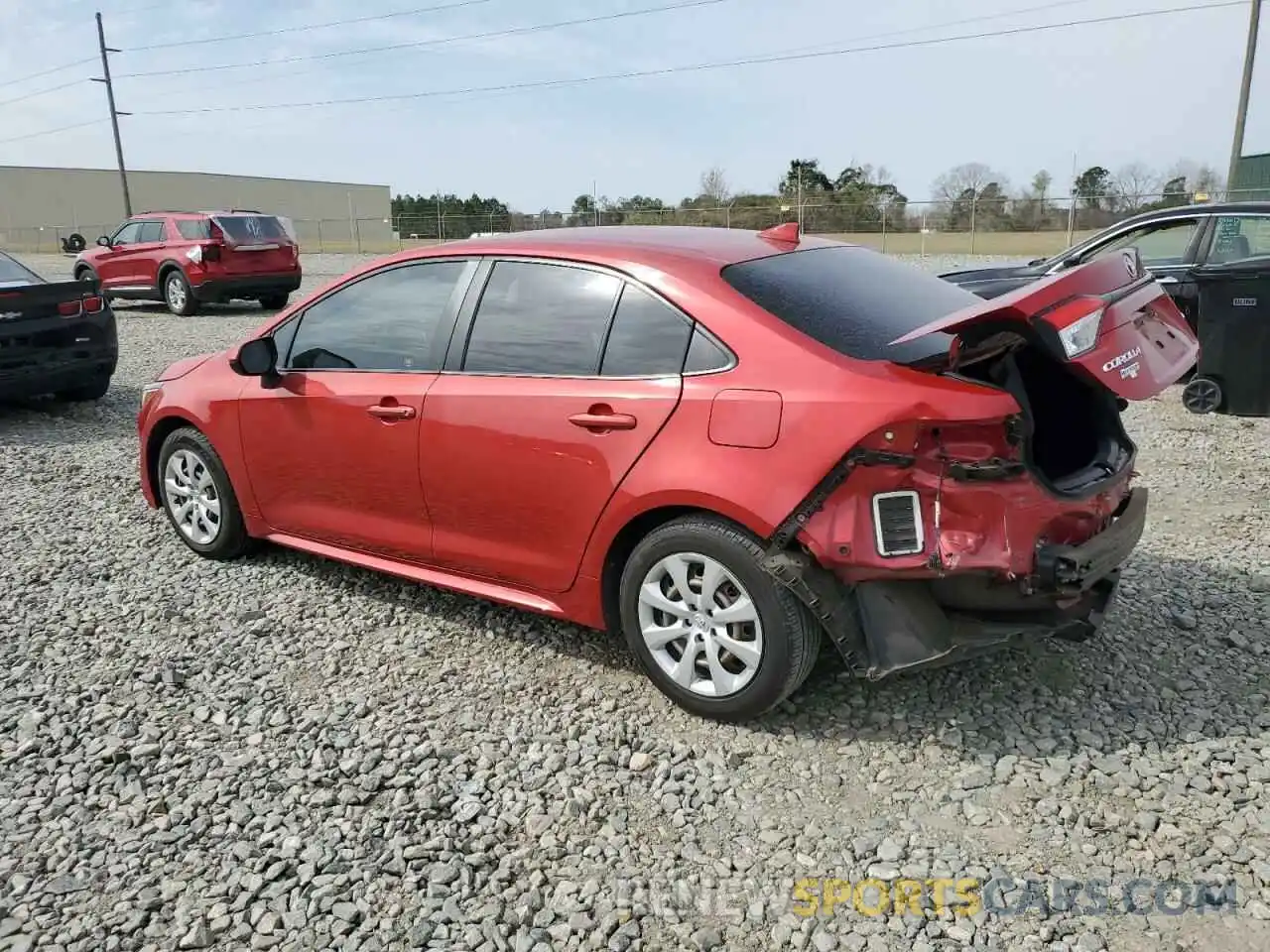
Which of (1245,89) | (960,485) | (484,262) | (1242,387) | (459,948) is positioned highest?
(1245,89)

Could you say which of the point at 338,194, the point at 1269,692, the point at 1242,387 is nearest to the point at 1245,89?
the point at 1242,387

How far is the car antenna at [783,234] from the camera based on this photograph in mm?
3855

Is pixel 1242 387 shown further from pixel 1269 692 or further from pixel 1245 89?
pixel 1245 89

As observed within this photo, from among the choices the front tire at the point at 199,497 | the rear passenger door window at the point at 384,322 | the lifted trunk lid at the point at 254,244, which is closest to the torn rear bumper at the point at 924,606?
the rear passenger door window at the point at 384,322

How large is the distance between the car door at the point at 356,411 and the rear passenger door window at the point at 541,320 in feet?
0.62

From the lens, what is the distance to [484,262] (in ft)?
12.7

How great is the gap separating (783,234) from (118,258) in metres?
16.8

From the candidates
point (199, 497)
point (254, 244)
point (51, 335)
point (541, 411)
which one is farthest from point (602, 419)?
point (254, 244)

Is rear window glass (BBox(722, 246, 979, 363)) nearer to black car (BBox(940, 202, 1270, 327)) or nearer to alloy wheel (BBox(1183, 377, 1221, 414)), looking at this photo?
black car (BBox(940, 202, 1270, 327))

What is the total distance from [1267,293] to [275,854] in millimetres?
7422

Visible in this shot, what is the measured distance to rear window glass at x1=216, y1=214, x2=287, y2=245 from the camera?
16.1 m

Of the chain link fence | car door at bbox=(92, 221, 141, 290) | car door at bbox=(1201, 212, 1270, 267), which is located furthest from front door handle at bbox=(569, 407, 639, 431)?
the chain link fence

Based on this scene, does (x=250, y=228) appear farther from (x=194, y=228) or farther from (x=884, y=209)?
(x=884, y=209)

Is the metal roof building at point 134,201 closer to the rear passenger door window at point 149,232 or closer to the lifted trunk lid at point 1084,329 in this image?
the rear passenger door window at point 149,232
